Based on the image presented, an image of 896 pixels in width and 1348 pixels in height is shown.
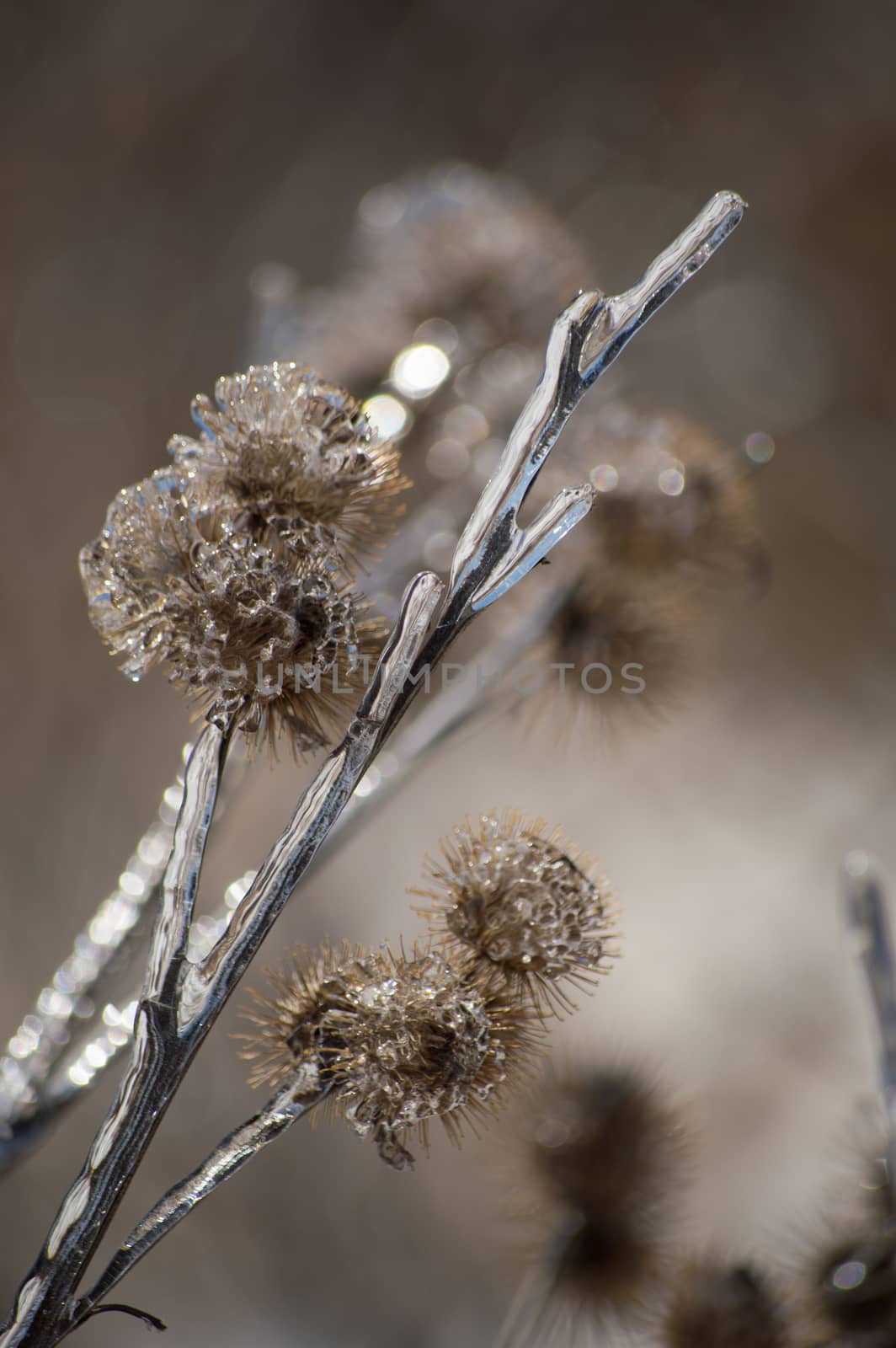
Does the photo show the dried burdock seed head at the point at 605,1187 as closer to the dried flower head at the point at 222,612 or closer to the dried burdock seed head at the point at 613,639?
the dried burdock seed head at the point at 613,639

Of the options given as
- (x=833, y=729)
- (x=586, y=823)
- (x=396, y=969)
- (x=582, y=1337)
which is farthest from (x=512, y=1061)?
(x=833, y=729)

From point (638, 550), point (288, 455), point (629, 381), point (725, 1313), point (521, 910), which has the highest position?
point (629, 381)

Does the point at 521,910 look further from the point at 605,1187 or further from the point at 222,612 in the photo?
the point at 605,1187

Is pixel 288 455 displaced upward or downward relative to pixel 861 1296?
upward

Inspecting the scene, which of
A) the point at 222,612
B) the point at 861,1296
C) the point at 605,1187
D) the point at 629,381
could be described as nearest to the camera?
the point at 222,612

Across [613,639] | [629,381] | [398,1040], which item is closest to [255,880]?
[398,1040]

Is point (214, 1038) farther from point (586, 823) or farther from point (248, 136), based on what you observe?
point (248, 136)

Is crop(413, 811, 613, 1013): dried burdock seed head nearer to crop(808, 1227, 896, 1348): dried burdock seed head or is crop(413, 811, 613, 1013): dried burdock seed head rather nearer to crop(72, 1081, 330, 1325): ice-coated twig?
crop(72, 1081, 330, 1325): ice-coated twig

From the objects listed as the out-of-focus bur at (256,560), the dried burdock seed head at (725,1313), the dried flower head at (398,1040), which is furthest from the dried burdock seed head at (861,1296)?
the out-of-focus bur at (256,560)
